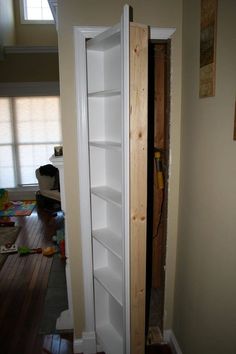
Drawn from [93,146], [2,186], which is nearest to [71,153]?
[93,146]

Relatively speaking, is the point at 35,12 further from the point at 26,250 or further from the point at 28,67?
→ the point at 26,250

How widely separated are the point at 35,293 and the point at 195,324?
1799 millimetres

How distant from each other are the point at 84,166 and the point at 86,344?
134 centimetres

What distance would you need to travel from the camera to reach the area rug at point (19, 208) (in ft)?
17.4

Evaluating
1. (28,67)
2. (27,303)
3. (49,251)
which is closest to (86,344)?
(27,303)

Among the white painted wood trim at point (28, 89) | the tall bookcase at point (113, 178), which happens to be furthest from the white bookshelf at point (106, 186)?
the white painted wood trim at point (28, 89)

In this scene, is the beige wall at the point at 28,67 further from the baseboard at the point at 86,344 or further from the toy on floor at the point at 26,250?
the baseboard at the point at 86,344

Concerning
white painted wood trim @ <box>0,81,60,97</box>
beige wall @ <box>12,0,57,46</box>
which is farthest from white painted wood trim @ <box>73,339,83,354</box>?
beige wall @ <box>12,0,57,46</box>

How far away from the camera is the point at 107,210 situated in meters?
2.04

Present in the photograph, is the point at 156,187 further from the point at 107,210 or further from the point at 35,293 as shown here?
the point at 35,293

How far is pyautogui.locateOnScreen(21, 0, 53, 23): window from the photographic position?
19.2 feet

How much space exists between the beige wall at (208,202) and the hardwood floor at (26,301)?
1.07 meters

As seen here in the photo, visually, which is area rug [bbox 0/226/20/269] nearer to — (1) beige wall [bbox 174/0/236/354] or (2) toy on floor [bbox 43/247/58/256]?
(2) toy on floor [bbox 43/247/58/256]

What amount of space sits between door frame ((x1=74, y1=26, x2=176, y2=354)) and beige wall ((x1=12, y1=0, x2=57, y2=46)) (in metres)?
4.72
